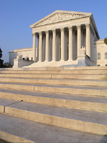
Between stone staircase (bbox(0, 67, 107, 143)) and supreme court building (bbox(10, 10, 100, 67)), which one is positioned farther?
supreme court building (bbox(10, 10, 100, 67))

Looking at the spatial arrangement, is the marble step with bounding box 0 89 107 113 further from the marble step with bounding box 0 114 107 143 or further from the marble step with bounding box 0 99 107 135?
the marble step with bounding box 0 114 107 143

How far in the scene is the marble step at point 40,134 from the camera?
238 cm

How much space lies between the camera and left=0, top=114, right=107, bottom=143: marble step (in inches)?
93.7

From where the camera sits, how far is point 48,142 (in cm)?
229

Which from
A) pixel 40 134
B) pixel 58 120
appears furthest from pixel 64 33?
pixel 40 134

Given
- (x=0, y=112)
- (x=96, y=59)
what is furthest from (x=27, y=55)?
(x=0, y=112)

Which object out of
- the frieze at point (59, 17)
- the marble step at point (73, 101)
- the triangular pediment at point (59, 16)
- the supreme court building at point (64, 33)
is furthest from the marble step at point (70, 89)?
the frieze at point (59, 17)

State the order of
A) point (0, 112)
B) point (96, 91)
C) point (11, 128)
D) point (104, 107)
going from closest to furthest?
point (11, 128) < point (104, 107) < point (0, 112) < point (96, 91)

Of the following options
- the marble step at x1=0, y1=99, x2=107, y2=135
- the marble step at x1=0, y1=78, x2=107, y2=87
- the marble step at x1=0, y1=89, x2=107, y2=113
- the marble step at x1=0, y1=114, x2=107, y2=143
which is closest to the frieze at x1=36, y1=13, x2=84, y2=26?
the marble step at x1=0, y1=78, x2=107, y2=87

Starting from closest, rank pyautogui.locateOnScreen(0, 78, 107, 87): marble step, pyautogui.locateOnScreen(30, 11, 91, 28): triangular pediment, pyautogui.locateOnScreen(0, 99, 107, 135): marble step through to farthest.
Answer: pyautogui.locateOnScreen(0, 99, 107, 135): marble step → pyautogui.locateOnScreen(0, 78, 107, 87): marble step → pyautogui.locateOnScreen(30, 11, 91, 28): triangular pediment

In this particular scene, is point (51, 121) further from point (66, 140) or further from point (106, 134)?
point (106, 134)

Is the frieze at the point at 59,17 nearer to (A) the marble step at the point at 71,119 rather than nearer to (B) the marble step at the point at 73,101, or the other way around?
(B) the marble step at the point at 73,101

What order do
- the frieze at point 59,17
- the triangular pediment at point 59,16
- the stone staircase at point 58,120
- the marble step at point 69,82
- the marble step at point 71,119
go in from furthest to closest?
the frieze at point 59,17
the triangular pediment at point 59,16
the marble step at point 69,82
the marble step at point 71,119
the stone staircase at point 58,120

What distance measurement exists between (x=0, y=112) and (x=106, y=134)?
3389mm
